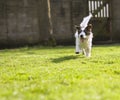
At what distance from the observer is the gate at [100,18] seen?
29094 mm

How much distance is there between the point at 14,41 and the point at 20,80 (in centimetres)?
1585

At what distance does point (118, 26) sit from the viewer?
2975 cm

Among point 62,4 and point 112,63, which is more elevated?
point 62,4

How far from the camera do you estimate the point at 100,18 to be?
29.3 m

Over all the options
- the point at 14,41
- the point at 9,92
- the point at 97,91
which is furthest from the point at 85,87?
the point at 14,41

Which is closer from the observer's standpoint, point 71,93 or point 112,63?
point 71,93

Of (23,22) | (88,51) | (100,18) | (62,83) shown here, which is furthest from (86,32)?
(100,18)

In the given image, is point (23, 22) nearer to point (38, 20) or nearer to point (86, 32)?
point (38, 20)

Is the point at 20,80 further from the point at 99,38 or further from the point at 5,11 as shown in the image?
the point at 99,38

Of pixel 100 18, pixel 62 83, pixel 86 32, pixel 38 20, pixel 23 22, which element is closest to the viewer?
pixel 62 83

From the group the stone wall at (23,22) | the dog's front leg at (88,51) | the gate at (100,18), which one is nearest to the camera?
the dog's front leg at (88,51)

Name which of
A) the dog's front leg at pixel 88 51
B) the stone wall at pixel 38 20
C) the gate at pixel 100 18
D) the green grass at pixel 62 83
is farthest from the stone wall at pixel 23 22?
the green grass at pixel 62 83

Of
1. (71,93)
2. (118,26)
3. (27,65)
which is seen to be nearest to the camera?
(71,93)

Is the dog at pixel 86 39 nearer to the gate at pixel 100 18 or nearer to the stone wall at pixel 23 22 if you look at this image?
the stone wall at pixel 23 22
